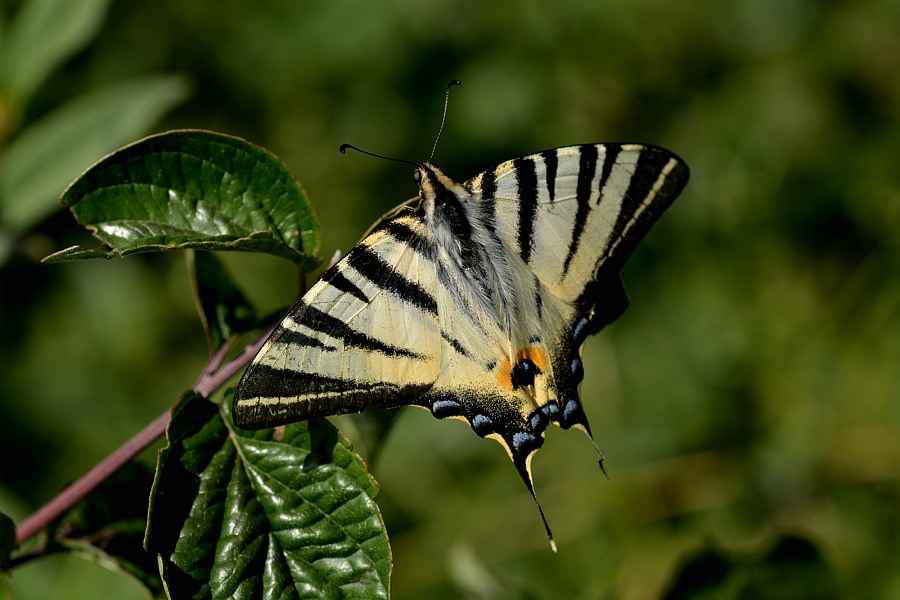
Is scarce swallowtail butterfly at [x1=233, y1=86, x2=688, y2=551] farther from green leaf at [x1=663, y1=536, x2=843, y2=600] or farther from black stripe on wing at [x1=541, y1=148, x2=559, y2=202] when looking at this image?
green leaf at [x1=663, y1=536, x2=843, y2=600]

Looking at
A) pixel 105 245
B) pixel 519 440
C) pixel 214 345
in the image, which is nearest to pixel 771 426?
pixel 519 440

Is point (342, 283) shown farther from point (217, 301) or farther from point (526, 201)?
point (526, 201)

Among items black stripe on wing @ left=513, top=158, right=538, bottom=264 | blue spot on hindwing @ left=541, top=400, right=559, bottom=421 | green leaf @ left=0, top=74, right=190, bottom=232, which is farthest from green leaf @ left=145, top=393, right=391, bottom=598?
green leaf @ left=0, top=74, right=190, bottom=232

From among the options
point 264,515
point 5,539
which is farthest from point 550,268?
point 5,539

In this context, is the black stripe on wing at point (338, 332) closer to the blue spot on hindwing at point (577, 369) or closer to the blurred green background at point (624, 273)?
the blue spot on hindwing at point (577, 369)

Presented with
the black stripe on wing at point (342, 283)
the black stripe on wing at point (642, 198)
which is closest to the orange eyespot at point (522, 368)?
the black stripe on wing at point (642, 198)

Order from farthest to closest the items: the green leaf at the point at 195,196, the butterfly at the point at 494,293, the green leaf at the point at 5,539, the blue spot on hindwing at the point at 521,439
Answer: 1. the blue spot on hindwing at the point at 521,439
2. the butterfly at the point at 494,293
3. the green leaf at the point at 195,196
4. the green leaf at the point at 5,539
